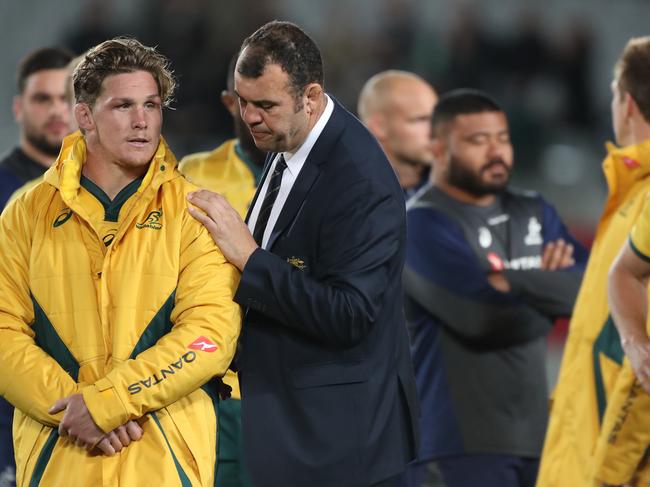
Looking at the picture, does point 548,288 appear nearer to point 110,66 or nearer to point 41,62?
point 110,66

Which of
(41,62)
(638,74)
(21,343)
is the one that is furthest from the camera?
(41,62)

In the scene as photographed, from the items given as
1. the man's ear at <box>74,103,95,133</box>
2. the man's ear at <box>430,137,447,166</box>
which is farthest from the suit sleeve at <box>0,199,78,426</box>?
the man's ear at <box>430,137,447,166</box>

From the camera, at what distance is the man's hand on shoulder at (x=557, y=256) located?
5.38 meters

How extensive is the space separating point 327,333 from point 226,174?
5.06 ft

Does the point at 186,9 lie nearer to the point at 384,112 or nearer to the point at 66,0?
the point at 66,0

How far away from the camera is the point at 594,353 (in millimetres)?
4336

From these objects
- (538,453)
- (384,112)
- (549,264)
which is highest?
(384,112)

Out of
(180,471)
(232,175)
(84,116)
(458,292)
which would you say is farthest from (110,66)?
(458,292)

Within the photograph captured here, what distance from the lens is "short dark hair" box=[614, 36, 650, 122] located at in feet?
14.3

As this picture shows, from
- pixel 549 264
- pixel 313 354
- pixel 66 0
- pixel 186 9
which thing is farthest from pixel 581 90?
pixel 313 354

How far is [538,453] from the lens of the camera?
5.24m

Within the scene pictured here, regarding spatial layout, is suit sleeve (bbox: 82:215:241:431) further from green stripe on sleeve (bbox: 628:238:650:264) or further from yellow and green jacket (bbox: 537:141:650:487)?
yellow and green jacket (bbox: 537:141:650:487)

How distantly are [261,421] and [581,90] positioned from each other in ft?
32.6

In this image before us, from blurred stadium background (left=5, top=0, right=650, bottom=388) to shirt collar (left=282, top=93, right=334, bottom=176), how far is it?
7.74 metres
